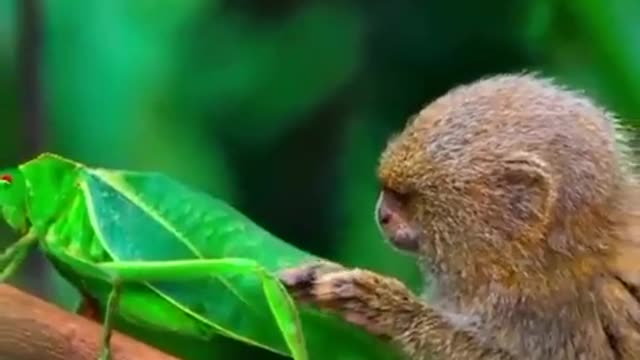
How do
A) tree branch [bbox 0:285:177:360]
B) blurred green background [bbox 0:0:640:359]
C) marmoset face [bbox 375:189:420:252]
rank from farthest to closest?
blurred green background [bbox 0:0:640:359] → marmoset face [bbox 375:189:420:252] → tree branch [bbox 0:285:177:360]

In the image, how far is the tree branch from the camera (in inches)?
34.1

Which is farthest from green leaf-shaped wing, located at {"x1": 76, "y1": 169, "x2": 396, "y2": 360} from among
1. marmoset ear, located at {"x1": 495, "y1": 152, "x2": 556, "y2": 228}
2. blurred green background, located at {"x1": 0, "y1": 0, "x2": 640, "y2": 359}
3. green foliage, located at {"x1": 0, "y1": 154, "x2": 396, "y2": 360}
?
blurred green background, located at {"x1": 0, "y1": 0, "x2": 640, "y2": 359}

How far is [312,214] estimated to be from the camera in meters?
1.56

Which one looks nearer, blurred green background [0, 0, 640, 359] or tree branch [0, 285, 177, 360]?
tree branch [0, 285, 177, 360]

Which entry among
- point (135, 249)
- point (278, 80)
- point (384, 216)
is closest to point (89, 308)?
point (135, 249)

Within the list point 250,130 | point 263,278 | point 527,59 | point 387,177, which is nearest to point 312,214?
point 250,130

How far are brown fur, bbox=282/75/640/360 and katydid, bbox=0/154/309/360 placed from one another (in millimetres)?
43

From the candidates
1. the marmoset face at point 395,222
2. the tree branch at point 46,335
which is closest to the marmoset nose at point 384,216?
the marmoset face at point 395,222

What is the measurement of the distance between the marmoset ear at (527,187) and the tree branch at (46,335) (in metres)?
0.23

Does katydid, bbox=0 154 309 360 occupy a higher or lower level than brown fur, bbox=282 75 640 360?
lower

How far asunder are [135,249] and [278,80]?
0.60m

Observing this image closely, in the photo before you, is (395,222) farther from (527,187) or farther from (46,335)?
(46,335)

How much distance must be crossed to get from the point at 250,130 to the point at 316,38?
113 millimetres

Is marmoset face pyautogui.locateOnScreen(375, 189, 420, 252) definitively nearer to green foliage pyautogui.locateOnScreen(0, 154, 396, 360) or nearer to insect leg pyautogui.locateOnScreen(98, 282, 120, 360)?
green foliage pyautogui.locateOnScreen(0, 154, 396, 360)
